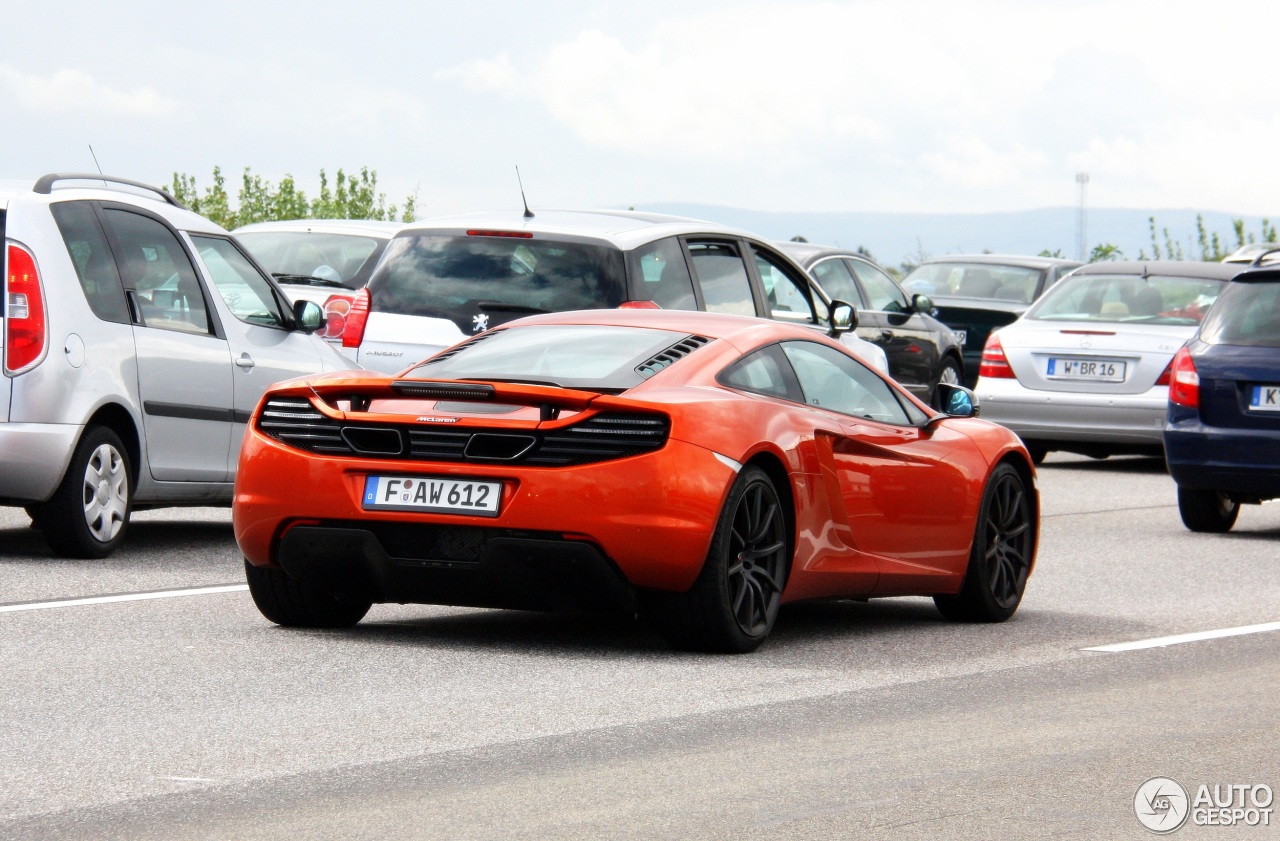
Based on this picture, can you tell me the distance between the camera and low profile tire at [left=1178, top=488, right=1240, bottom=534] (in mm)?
13344

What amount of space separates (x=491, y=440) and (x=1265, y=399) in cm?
672

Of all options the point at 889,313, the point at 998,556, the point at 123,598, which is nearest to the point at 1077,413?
the point at 889,313

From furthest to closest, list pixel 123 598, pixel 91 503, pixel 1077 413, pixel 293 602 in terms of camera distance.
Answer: pixel 1077 413, pixel 91 503, pixel 123 598, pixel 293 602

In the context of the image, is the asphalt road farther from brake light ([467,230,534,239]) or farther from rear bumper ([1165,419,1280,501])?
rear bumper ([1165,419,1280,501])

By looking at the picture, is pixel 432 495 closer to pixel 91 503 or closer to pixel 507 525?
Answer: pixel 507 525

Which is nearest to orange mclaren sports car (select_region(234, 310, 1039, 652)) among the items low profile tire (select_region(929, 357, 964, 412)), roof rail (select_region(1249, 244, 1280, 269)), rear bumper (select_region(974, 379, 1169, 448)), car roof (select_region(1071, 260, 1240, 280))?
roof rail (select_region(1249, 244, 1280, 269))

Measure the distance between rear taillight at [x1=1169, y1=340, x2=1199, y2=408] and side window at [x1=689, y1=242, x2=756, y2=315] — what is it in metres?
2.59

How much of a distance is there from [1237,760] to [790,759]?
1239 mm

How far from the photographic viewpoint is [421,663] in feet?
24.6

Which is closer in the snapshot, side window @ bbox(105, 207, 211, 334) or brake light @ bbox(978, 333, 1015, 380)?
side window @ bbox(105, 207, 211, 334)

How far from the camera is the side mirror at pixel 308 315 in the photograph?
38.3 ft

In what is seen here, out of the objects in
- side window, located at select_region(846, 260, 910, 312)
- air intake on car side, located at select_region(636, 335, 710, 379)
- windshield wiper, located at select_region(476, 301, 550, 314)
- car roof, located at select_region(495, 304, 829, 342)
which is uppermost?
car roof, located at select_region(495, 304, 829, 342)

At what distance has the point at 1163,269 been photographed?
18.5 m

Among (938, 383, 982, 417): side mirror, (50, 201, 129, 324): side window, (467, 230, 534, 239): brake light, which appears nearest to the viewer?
(938, 383, 982, 417): side mirror
